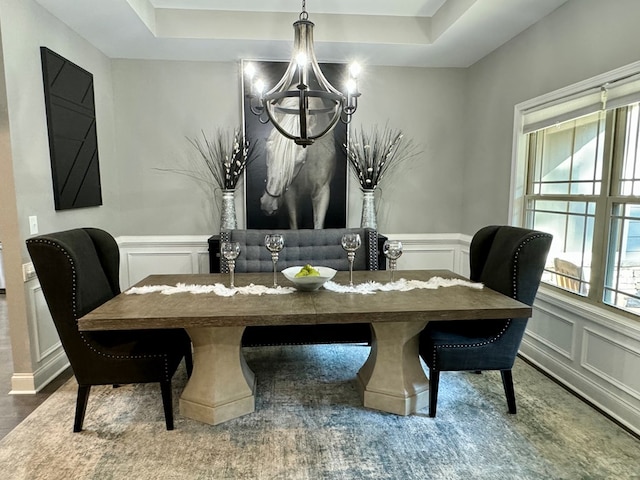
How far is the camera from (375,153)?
408 centimetres

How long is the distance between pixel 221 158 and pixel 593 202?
3.13 m

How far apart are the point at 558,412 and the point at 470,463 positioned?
831 millimetres

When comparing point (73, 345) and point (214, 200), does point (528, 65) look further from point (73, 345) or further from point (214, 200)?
point (73, 345)

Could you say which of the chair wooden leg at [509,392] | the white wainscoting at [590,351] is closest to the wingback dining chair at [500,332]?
the chair wooden leg at [509,392]

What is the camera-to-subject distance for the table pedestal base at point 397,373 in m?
2.35

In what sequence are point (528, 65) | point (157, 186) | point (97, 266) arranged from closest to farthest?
point (97, 266)
point (528, 65)
point (157, 186)

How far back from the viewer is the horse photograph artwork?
3941 mm

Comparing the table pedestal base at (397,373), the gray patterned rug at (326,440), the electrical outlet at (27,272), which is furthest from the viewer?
the electrical outlet at (27,272)

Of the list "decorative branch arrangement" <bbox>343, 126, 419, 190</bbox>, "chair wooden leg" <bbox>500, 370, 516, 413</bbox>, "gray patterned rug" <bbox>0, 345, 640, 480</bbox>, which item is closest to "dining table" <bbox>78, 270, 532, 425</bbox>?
"gray patterned rug" <bbox>0, 345, 640, 480</bbox>

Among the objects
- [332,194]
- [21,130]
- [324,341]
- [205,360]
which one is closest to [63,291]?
[205,360]

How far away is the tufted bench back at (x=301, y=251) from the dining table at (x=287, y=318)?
0.43 m

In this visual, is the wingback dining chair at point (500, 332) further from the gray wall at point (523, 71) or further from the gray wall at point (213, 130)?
the gray wall at point (213, 130)

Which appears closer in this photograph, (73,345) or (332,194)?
(73,345)

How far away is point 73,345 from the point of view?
2.04m
